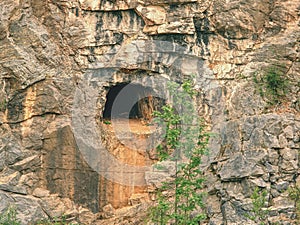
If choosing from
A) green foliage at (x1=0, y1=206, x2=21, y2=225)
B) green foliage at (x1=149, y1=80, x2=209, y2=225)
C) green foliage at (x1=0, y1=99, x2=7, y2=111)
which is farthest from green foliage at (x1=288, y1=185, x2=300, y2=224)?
green foliage at (x1=0, y1=99, x2=7, y2=111)

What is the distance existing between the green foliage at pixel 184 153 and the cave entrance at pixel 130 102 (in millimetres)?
2778

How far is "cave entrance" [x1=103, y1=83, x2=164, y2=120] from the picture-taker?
2942 cm

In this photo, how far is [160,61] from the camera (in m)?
28.7

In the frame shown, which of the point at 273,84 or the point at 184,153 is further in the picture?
the point at 273,84

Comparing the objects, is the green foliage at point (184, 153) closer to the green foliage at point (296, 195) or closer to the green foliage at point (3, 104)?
the green foliage at point (296, 195)

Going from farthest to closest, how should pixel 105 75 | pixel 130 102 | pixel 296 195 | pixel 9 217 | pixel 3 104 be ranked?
pixel 130 102, pixel 105 75, pixel 3 104, pixel 9 217, pixel 296 195

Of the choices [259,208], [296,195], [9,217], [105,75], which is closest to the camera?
[259,208]

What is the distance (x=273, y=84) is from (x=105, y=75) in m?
4.49

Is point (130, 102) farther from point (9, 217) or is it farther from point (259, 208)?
point (259, 208)

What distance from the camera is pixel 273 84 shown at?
2850 cm

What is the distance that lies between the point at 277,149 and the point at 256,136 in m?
0.63

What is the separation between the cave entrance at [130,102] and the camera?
29.4 m

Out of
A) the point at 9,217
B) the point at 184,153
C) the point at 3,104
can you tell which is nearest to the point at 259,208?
the point at 184,153

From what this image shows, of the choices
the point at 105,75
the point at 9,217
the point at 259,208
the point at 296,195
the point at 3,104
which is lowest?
the point at 9,217
